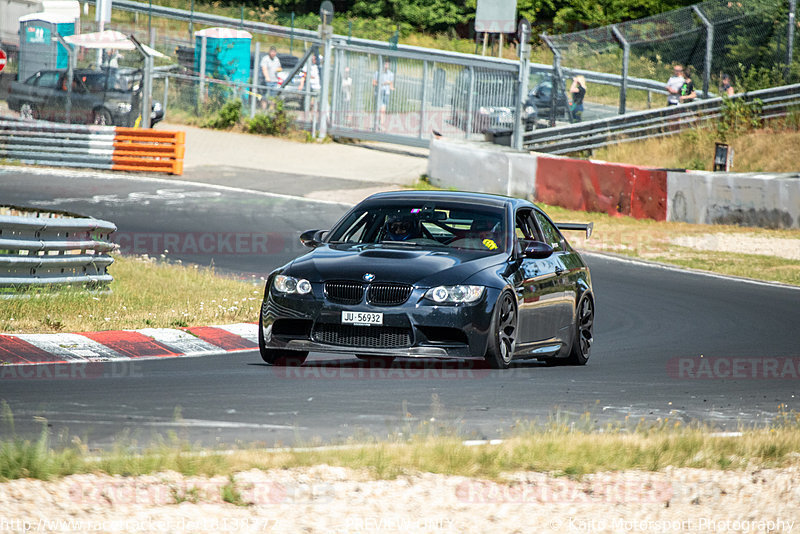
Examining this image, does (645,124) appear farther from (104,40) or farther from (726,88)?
(104,40)

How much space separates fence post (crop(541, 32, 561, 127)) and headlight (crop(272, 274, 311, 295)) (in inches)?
878

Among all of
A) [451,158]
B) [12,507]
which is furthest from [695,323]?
[451,158]

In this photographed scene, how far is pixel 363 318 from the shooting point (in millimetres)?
9047

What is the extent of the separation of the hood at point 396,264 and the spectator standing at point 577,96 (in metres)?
21.1

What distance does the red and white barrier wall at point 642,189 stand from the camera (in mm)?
22500

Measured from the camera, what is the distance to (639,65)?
29156 millimetres

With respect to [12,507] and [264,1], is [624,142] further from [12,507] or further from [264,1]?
[264,1]

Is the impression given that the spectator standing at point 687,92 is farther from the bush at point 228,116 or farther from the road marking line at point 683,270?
the bush at point 228,116

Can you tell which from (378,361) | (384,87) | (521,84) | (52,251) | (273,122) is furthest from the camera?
(273,122)

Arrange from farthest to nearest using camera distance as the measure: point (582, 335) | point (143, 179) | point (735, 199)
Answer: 1. point (143, 179)
2. point (735, 199)
3. point (582, 335)

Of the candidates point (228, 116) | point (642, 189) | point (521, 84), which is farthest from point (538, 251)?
point (228, 116)

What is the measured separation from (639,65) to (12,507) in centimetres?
2541

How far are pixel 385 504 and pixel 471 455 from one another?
84 cm

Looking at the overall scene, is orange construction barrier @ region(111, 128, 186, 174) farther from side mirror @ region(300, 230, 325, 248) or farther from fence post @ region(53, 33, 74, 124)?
side mirror @ region(300, 230, 325, 248)
